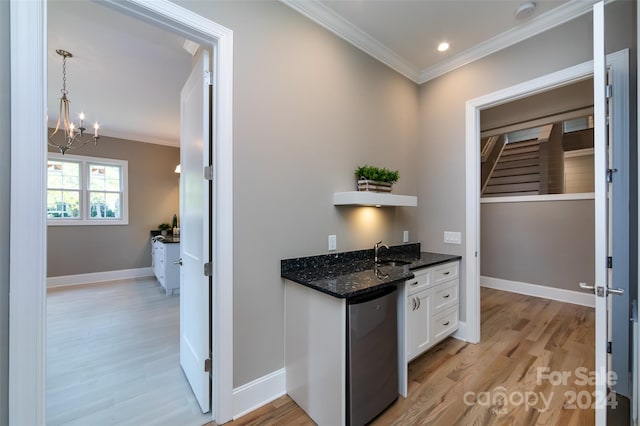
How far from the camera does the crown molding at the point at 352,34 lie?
2078mm

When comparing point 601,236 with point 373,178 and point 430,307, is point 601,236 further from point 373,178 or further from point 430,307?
point 373,178

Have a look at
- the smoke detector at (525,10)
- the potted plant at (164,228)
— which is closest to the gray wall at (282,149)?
the smoke detector at (525,10)

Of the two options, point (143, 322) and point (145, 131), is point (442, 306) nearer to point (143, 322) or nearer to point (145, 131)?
point (143, 322)

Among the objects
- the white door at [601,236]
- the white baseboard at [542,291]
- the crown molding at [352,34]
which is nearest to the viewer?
the white door at [601,236]

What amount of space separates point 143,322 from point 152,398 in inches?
64.6

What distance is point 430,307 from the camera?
7.77ft

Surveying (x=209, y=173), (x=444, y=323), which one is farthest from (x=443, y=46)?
(x=444, y=323)

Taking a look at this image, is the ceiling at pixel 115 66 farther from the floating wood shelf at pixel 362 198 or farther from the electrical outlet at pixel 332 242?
the electrical outlet at pixel 332 242

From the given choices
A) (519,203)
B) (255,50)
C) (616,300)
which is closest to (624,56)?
(616,300)

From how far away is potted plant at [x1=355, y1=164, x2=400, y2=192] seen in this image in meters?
2.41

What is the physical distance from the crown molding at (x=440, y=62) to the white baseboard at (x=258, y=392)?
8.98ft

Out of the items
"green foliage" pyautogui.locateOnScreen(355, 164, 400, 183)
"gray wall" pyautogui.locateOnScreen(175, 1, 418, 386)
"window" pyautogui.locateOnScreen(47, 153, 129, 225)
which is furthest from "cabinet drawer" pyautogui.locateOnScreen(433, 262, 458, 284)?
"window" pyautogui.locateOnScreen(47, 153, 129, 225)

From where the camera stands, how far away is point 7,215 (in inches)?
39.8

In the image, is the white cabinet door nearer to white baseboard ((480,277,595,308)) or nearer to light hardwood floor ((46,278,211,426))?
light hardwood floor ((46,278,211,426))
